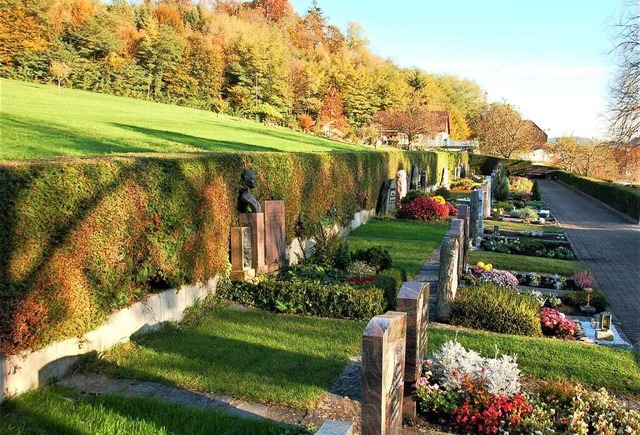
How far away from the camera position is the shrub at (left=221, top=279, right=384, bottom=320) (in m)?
7.86

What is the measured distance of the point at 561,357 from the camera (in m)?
6.46

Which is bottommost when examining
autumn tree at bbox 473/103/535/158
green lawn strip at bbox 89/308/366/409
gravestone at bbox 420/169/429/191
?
green lawn strip at bbox 89/308/366/409

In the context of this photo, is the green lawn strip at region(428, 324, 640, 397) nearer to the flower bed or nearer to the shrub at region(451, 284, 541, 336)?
the shrub at region(451, 284, 541, 336)

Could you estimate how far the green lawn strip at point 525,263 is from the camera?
11781 millimetres

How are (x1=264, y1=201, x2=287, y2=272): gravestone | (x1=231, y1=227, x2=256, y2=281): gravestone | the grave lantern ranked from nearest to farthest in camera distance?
1. the grave lantern
2. (x1=231, y1=227, x2=256, y2=281): gravestone
3. (x1=264, y1=201, x2=287, y2=272): gravestone

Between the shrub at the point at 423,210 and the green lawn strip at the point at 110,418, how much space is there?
15271 mm

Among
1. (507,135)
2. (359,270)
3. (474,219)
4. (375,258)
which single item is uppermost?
(507,135)

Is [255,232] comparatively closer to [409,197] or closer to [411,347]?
[411,347]

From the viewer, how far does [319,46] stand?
76.1 m

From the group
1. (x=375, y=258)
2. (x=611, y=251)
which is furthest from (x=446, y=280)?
(x=611, y=251)

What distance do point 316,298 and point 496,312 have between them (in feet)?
8.87

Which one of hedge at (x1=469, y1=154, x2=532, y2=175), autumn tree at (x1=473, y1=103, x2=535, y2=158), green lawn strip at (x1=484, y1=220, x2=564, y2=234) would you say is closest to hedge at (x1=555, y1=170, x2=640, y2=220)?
green lawn strip at (x1=484, y1=220, x2=564, y2=234)

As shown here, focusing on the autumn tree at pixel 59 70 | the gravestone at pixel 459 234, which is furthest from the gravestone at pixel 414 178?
the autumn tree at pixel 59 70

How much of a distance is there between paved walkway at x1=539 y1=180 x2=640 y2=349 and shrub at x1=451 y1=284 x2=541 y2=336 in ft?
4.73
